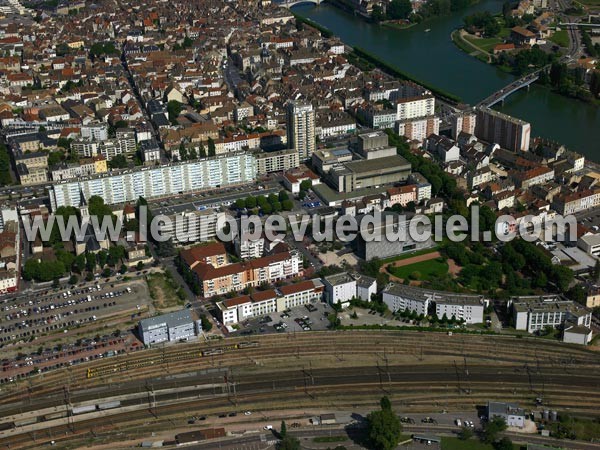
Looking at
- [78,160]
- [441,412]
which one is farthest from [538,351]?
[78,160]

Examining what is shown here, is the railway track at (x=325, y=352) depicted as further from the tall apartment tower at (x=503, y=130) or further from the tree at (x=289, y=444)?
the tall apartment tower at (x=503, y=130)

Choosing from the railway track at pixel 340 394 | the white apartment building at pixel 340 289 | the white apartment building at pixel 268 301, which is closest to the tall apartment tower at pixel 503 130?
the white apartment building at pixel 340 289

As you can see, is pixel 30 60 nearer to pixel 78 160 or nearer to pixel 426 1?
pixel 78 160

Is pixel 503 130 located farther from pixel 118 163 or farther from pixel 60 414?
pixel 60 414

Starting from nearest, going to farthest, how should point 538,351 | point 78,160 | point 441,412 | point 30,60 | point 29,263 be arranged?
1. point 441,412
2. point 538,351
3. point 29,263
4. point 78,160
5. point 30,60

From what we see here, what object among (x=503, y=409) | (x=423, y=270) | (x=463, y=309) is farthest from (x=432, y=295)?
(x=503, y=409)
